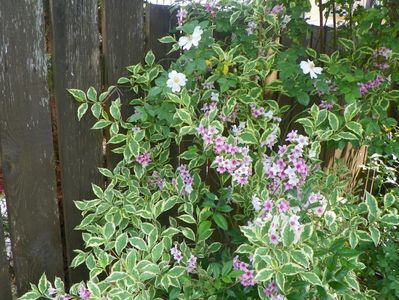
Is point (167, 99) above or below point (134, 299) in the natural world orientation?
above

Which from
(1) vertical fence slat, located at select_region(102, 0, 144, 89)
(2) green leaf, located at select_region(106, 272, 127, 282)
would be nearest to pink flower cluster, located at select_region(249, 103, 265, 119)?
(1) vertical fence slat, located at select_region(102, 0, 144, 89)

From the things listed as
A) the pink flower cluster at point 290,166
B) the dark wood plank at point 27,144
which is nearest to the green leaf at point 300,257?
the pink flower cluster at point 290,166

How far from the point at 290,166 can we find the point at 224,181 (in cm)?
31

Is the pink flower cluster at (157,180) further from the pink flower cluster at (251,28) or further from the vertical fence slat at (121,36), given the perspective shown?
the pink flower cluster at (251,28)

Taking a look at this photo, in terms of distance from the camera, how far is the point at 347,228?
1.58 m

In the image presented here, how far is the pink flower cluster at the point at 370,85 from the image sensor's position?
193 centimetres

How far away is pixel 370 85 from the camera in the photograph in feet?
6.36

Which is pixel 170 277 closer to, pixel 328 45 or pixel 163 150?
pixel 163 150

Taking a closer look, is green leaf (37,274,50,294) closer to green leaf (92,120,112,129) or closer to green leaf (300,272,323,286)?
green leaf (92,120,112,129)

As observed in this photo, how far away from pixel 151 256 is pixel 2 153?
640mm

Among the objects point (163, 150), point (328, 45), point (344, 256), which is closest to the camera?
point (344, 256)

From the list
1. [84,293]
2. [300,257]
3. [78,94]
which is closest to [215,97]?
[78,94]

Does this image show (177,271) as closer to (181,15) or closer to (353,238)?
(353,238)

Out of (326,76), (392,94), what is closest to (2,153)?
(326,76)
